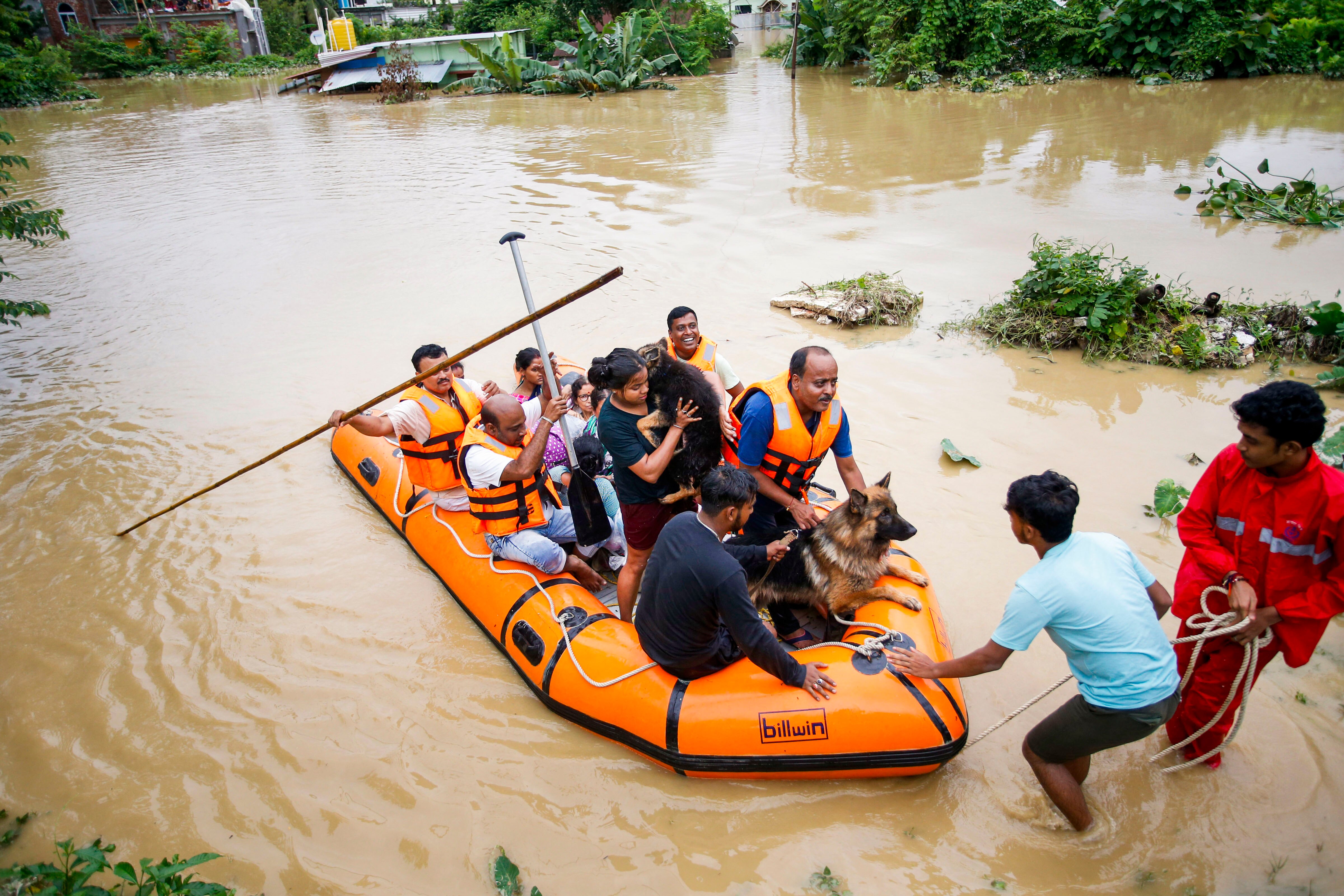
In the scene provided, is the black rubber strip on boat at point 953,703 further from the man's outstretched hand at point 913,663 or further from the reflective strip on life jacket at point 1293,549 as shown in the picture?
the reflective strip on life jacket at point 1293,549

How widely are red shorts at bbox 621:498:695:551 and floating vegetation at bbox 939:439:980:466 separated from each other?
269 cm

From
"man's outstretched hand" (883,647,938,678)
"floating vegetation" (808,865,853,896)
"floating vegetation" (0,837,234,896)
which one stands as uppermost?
"man's outstretched hand" (883,647,938,678)

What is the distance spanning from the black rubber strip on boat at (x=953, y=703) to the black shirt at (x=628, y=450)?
1601mm

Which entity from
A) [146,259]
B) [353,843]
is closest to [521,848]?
[353,843]

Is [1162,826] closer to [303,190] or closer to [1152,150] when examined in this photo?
[1152,150]

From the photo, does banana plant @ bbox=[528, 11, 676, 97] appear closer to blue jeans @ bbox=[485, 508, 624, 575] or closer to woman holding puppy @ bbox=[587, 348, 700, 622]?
blue jeans @ bbox=[485, 508, 624, 575]

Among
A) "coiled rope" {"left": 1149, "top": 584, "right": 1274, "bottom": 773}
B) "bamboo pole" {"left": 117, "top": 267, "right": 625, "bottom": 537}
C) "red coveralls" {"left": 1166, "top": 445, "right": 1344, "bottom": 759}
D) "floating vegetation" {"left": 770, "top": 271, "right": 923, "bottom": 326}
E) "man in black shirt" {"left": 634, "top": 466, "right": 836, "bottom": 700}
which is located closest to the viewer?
"red coveralls" {"left": 1166, "top": 445, "right": 1344, "bottom": 759}

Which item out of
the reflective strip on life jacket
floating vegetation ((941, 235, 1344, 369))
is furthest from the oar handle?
floating vegetation ((941, 235, 1344, 369))

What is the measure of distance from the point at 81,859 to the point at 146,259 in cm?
1179

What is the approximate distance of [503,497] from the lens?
4.29m

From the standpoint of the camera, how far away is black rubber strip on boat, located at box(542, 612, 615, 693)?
3.88 m

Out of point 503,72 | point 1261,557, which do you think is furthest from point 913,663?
point 503,72

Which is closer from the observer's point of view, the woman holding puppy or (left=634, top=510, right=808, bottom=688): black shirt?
(left=634, top=510, right=808, bottom=688): black shirt

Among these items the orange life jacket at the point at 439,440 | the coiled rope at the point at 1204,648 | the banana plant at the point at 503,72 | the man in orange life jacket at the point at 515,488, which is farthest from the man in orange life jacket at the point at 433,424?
the banana plant at the point at 503,72
